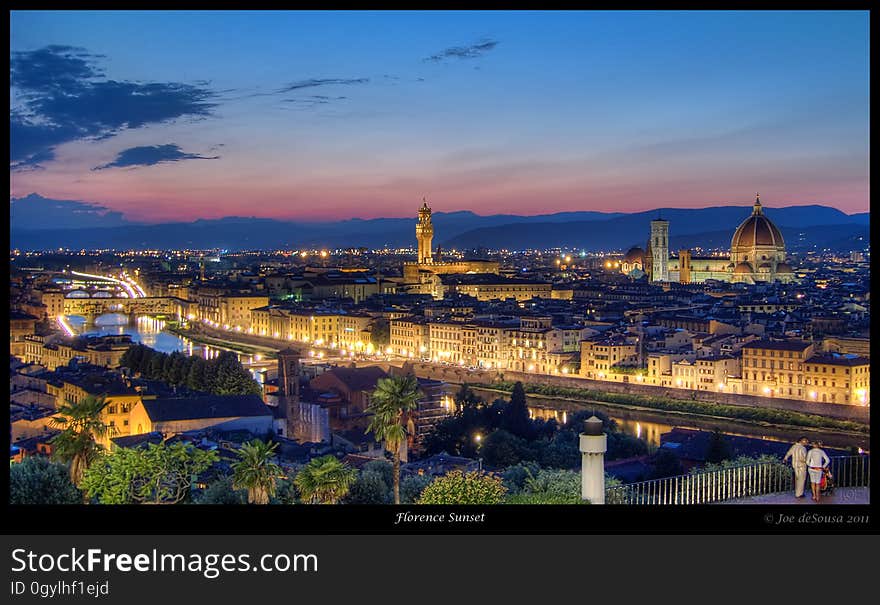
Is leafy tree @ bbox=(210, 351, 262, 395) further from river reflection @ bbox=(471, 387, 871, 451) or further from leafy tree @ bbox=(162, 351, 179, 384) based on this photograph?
river reflection @ bbox=(471, 387, 871, 451)

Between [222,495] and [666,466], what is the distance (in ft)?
12.0

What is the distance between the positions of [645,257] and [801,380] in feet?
78.6

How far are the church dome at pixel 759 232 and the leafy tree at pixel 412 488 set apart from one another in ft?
89.7

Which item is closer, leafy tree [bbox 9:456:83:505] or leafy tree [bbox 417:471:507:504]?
leafy tree [bbox 417:471:507:504]

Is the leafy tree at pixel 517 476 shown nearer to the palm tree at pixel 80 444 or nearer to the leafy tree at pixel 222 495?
the leafy tree at pixel 222 495

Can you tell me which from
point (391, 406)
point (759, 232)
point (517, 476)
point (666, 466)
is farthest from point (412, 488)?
point (759, 232)

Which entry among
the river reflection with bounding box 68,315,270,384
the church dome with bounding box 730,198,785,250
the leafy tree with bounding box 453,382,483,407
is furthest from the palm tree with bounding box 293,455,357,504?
the church dome with bounding box 730,198,785,250

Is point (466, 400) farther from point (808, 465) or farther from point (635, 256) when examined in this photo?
point (635, 256)

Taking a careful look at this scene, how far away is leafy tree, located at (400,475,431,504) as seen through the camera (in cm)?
484

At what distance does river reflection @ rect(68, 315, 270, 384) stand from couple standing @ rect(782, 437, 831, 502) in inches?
483

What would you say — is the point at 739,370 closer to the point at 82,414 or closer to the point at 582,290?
the point at 82,414

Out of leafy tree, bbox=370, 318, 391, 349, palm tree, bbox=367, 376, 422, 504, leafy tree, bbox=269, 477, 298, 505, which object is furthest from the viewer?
leafy tree, bbox=370, 318, 391, 349

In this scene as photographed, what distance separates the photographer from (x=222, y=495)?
173 inches

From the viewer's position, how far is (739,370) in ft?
44.5
